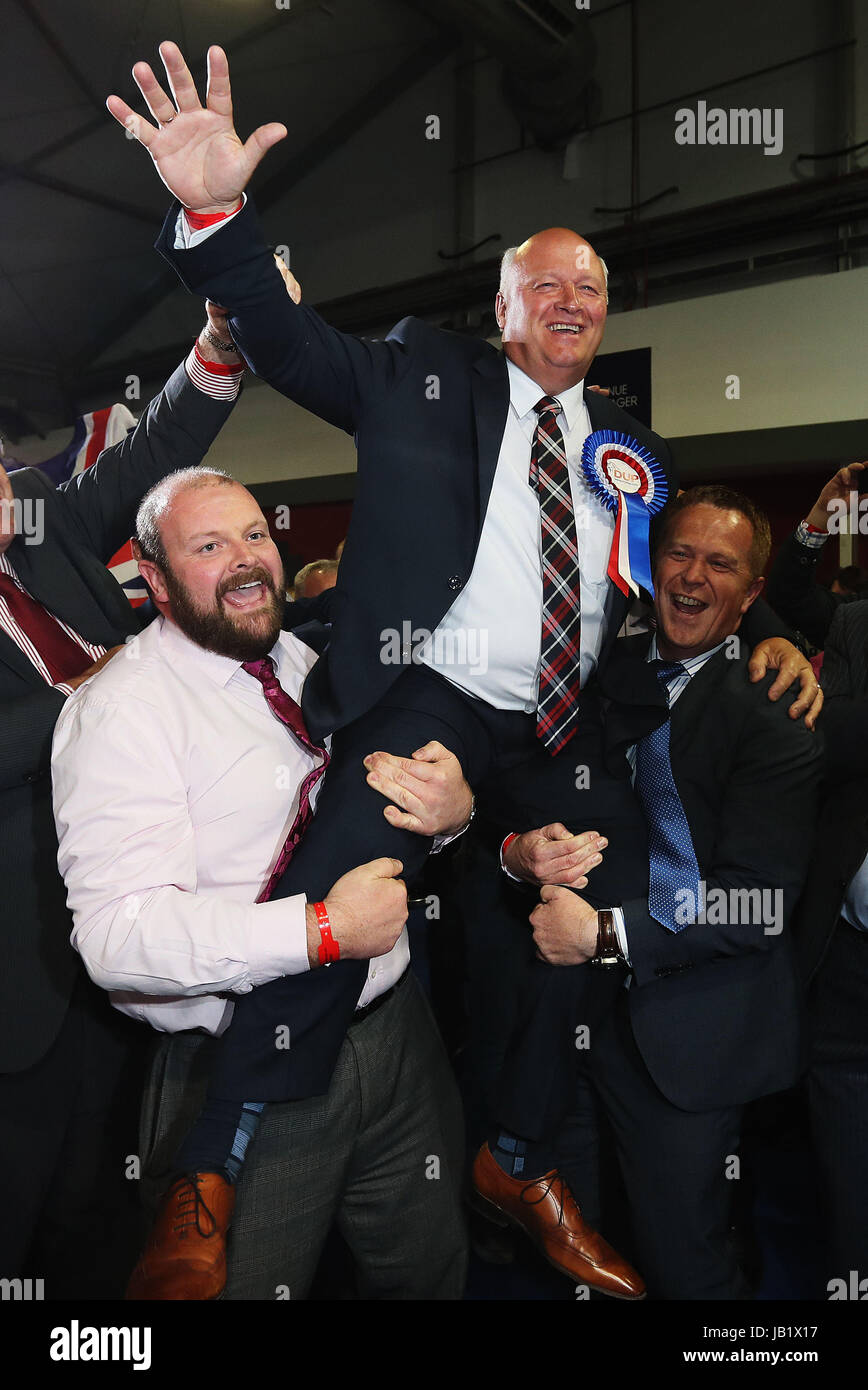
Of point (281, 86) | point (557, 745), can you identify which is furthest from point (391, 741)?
point (281, 86)

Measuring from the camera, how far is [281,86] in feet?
24.1

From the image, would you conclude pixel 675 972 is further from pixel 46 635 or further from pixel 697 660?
pixel 46 635

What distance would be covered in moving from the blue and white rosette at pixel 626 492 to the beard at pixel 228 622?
0.67 meters

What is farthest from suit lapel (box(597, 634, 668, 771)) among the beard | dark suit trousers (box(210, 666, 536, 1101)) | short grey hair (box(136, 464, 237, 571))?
short grey hair (box(136, 464, 237, 571))

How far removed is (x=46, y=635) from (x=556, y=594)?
0.98 meters

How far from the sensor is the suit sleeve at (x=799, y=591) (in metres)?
2.63

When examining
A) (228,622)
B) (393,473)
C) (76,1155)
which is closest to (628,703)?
(393,473)

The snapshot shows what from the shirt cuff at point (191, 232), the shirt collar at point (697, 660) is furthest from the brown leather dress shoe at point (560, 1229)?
the shirt cuff at point (191, 232)

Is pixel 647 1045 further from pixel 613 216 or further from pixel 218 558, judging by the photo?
pixel 613 216

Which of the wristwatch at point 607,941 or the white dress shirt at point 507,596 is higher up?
the white dress shirt at point 507,596

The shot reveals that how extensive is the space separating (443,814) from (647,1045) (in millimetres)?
660

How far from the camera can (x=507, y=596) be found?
6.27ft

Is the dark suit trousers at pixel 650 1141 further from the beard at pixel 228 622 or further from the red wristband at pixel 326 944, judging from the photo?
the beard at pixel 228 622

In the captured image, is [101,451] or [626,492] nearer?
[626,492]
